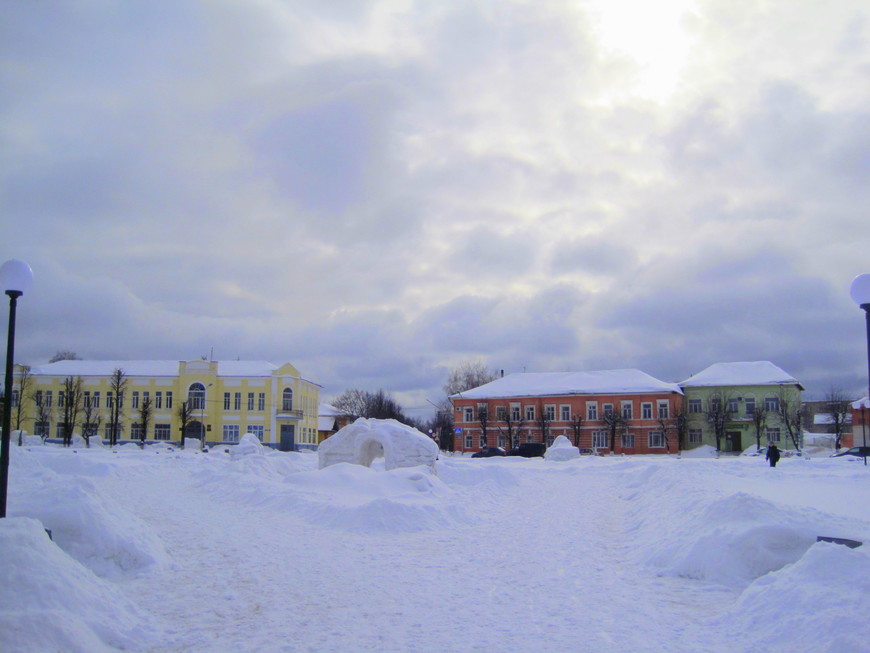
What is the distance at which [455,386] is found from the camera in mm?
117312

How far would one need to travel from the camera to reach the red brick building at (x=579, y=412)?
71.7 m

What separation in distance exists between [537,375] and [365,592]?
244 ft

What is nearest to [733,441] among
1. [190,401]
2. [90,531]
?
[190,401]

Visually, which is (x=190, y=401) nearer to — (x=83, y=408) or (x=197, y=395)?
(x=197, y=395)

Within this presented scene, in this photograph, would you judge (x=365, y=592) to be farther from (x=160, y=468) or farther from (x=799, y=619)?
(x=160, y=468)

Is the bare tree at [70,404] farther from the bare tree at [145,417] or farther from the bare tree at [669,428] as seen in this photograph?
the bare tree at [669,428]

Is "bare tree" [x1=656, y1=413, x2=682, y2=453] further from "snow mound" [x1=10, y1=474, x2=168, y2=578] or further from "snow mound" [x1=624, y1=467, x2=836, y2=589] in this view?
"snow mound" [x1=10, y1=474, x2=168, y2=578]

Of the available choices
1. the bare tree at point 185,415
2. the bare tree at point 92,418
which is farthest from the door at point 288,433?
the bare tree at point 92,418

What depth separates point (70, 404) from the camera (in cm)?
6075

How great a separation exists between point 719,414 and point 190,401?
55198mm

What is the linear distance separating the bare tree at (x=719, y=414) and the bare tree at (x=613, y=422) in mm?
9006

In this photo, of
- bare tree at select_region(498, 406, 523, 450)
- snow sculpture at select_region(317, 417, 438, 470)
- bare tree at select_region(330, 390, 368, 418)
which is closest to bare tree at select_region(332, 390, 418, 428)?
bare tree at select_region(330, 390, 368, 418)

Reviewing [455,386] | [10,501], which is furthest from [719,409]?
[10,501]

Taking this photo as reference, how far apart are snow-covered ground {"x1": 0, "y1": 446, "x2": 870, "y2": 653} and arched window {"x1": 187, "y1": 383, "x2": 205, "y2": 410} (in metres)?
59.1
